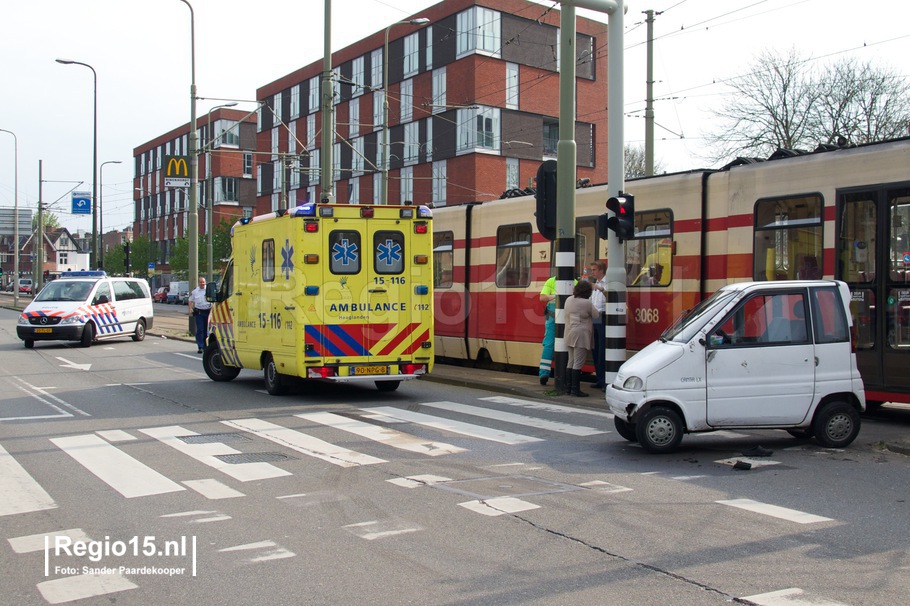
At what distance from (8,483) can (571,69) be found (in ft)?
31.8

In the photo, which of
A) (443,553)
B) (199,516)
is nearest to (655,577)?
(443,553)

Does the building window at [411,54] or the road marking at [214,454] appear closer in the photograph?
the road marking at [214,454]

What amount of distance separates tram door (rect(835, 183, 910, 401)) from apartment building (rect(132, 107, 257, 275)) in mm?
59952

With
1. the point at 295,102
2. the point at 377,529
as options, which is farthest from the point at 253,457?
the point at 295,102

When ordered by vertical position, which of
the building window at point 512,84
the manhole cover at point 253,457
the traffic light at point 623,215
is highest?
the building window at point 512,84

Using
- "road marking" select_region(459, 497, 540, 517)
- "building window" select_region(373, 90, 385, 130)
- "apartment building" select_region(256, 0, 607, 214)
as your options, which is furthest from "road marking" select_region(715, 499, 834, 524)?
"building window" select_region(373, 90, 385, 130)

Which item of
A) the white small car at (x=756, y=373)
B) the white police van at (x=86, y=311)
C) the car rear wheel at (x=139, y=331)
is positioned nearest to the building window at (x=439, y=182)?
the white police van at (x=86, y=311)

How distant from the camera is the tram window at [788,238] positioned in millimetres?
11352

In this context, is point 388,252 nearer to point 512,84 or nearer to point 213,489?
point 213,489

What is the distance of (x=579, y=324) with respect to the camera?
43.6 feet

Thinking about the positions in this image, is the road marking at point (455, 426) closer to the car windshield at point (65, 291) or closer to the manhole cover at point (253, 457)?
the manhole cover at point (253, 457)

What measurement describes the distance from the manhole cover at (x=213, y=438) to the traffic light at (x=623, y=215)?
240 inches

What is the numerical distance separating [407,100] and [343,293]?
139ft

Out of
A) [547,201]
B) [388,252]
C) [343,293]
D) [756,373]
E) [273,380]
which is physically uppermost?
[547,201]
